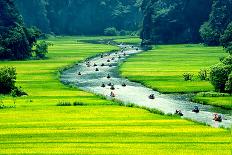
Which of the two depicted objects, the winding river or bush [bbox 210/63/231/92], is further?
bush [bbox 210/63/231/92]

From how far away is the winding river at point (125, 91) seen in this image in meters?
54.5

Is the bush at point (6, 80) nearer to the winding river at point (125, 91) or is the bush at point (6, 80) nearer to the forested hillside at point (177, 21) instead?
the winding river at point (125, 91)

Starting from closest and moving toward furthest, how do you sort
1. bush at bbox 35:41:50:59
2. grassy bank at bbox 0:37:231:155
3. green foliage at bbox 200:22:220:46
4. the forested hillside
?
grassy bank at bbox 0:37:231:155 < bush at bbox 35:41:50:59 < green foliage at bbox 200:22:220:46 < the forested hillside

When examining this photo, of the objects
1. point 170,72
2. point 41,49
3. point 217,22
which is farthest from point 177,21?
point 170,72

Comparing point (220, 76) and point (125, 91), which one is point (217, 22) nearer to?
point (125, 91)

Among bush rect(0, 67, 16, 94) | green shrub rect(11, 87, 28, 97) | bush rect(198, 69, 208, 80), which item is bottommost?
bush rect(198, 69, 208, 80)

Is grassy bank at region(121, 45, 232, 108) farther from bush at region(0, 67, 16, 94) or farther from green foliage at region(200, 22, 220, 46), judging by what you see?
green foliage at region(200, 22, 220, 46)

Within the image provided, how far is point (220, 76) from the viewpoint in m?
67.1

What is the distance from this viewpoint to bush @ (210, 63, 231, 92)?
6681 centimetres

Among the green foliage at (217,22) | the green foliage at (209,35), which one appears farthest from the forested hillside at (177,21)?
the green foliage at (209,35)

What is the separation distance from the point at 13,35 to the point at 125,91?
60024 millimetres

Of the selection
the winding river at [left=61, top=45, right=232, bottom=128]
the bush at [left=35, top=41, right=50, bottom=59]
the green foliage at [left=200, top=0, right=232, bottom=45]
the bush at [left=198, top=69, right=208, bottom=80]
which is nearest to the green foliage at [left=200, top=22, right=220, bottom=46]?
the green foliage at [left=200, top=0, right=232, bottom=45]

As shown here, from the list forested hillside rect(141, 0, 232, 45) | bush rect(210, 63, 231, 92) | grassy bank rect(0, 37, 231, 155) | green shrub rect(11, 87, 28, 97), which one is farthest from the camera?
forested hillside rect(141, 0, 232, 45)

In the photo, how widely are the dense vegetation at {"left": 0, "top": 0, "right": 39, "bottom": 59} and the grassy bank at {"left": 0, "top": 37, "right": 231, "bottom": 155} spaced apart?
6136 centimetres
